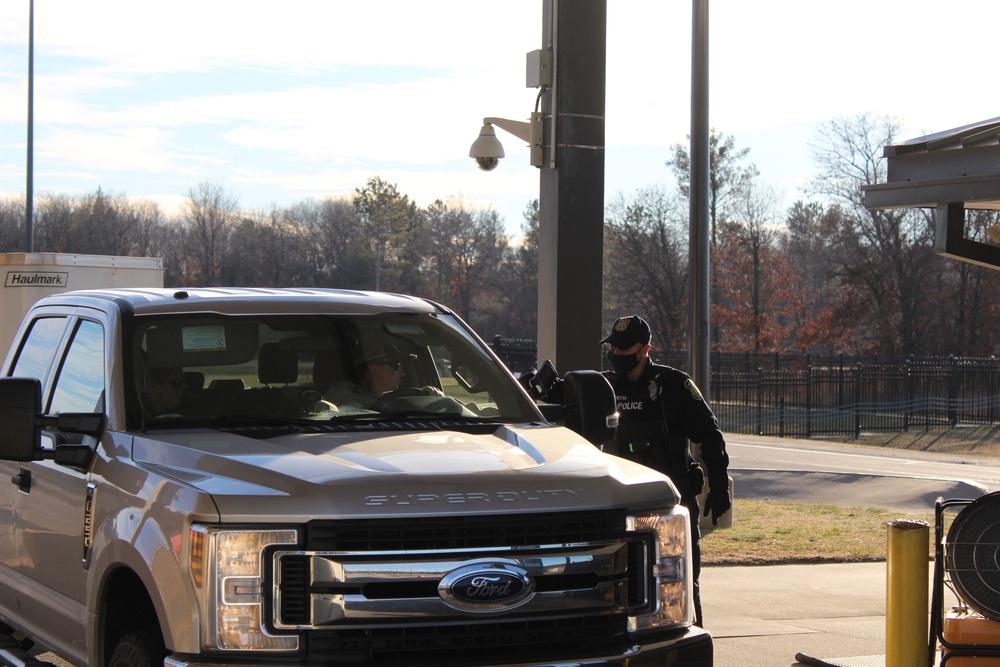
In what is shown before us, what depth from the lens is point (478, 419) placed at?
4973 mm

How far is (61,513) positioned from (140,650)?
103cm

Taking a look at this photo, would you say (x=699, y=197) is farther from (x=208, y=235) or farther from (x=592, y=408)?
(x=208, y=235)

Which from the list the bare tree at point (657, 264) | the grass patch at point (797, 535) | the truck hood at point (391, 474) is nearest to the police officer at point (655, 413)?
the truck hood at point (391, 474)

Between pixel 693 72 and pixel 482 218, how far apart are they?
78.9 metres

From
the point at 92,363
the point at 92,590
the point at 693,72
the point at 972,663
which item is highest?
the point at 693,72

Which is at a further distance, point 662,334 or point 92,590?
point 662,334

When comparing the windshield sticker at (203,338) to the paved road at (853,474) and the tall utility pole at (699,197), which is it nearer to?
the tall utility pole at (699,197)

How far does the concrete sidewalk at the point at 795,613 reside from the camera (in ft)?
24.0

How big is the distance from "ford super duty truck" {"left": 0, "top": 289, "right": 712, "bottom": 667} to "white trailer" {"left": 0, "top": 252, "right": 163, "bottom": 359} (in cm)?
1147

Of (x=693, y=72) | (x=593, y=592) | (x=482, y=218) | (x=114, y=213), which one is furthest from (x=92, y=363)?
(x=482, y=218)

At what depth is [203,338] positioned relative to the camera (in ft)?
16.7

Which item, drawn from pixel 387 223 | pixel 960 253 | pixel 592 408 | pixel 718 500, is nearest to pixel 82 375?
pixel 592 408

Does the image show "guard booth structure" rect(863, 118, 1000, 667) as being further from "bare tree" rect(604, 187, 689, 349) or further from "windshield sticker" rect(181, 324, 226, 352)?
"bare tree" rect(604, 187, 689, 349)

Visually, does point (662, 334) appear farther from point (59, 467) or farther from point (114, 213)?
→ point (59, 467)
